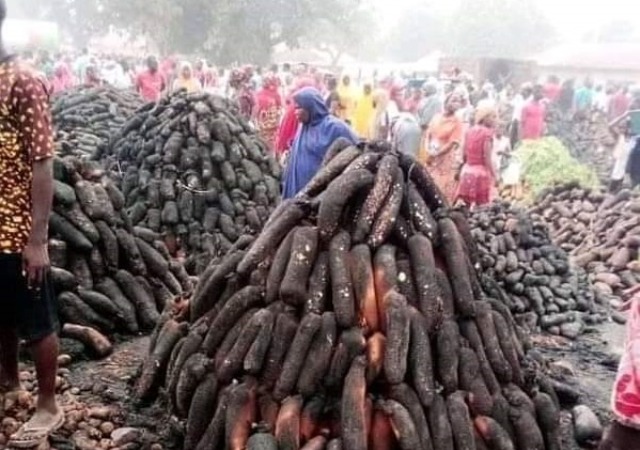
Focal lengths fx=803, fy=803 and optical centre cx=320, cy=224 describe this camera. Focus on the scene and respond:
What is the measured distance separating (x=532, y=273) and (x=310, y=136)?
2.68 m

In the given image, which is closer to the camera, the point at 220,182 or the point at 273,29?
the point at 220,182

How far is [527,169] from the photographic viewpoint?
14.2 meters

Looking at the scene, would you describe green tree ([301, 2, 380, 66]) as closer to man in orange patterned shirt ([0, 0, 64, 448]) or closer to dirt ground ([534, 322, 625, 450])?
dirt ground ([534, 322, 625, 450])

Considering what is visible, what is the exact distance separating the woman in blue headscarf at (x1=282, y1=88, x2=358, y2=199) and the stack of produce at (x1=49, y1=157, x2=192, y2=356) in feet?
4.71

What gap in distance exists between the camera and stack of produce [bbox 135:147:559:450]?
4.08 m

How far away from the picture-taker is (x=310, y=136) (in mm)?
7395

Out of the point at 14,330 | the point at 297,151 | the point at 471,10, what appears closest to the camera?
the point at 14,330

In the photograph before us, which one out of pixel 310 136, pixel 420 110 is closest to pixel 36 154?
pixel 310 136

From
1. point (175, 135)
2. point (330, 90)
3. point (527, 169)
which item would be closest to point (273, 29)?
point (330, 90)

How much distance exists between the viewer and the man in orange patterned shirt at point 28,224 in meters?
3.85

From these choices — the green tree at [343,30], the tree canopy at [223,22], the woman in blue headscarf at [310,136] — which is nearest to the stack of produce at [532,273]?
the woman in blue headscarf at [310,136]

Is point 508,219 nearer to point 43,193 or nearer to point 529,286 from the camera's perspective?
point 529,286

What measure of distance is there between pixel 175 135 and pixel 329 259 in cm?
493

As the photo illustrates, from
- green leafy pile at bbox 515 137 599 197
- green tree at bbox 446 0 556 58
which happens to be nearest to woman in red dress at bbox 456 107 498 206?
green leafy pile at bbox 515 137 599 197
